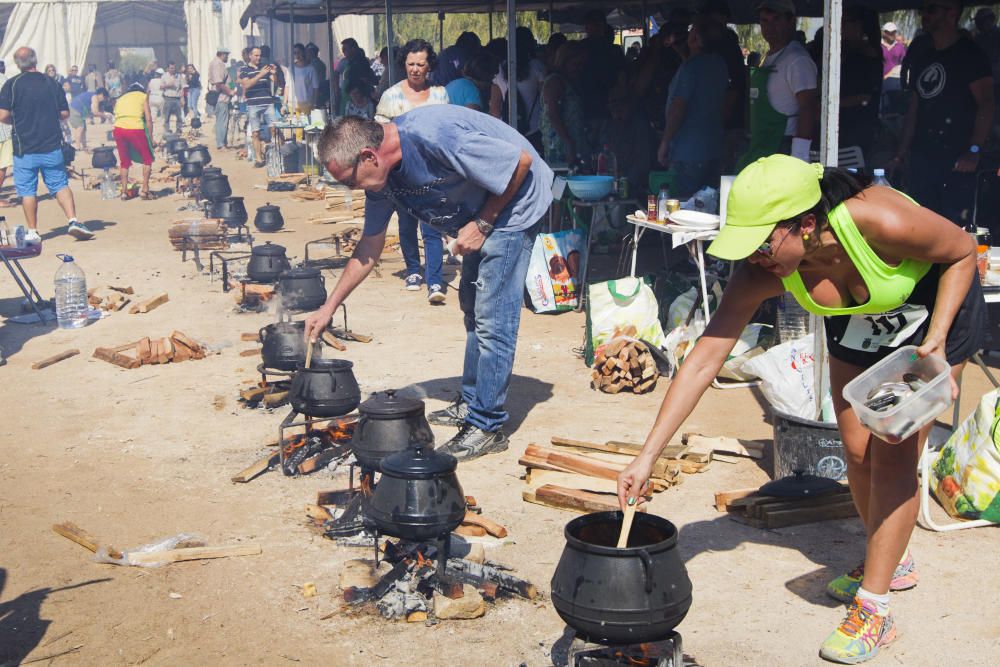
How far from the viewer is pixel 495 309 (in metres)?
6.00

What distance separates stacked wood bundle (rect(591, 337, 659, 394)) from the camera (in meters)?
7.23

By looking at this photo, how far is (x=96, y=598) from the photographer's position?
175 inches

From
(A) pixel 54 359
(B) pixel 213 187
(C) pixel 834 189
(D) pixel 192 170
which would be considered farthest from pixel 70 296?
(D) pixel 192 170

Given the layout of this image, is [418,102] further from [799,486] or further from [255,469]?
[799,486]

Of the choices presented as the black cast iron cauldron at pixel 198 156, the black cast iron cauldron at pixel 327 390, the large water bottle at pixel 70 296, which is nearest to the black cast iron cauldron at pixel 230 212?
the large water bottle at pixel 70 296

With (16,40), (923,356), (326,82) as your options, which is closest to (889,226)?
(923,356)

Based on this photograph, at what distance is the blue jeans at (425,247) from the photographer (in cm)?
980

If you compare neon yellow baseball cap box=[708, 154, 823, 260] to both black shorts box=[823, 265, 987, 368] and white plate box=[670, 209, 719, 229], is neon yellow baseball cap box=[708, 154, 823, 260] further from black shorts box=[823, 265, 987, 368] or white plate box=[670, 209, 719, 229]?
white plate box=[670, 209, 719, 229]

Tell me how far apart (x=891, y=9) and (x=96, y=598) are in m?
13.5

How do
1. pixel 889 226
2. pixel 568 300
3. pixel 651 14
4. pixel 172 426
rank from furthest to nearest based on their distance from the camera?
1. pixel 651 14
2. pixel 568 300
3. pixel 172 426
4. pixel 889 226

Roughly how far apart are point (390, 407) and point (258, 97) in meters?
19.4

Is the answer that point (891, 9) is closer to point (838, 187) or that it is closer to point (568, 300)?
point (568, 300)

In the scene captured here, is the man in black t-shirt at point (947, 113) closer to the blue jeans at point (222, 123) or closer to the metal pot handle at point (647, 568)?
the metal pot handle at point (647, 568)

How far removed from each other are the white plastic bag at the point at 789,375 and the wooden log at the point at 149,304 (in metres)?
Result: 6.49
